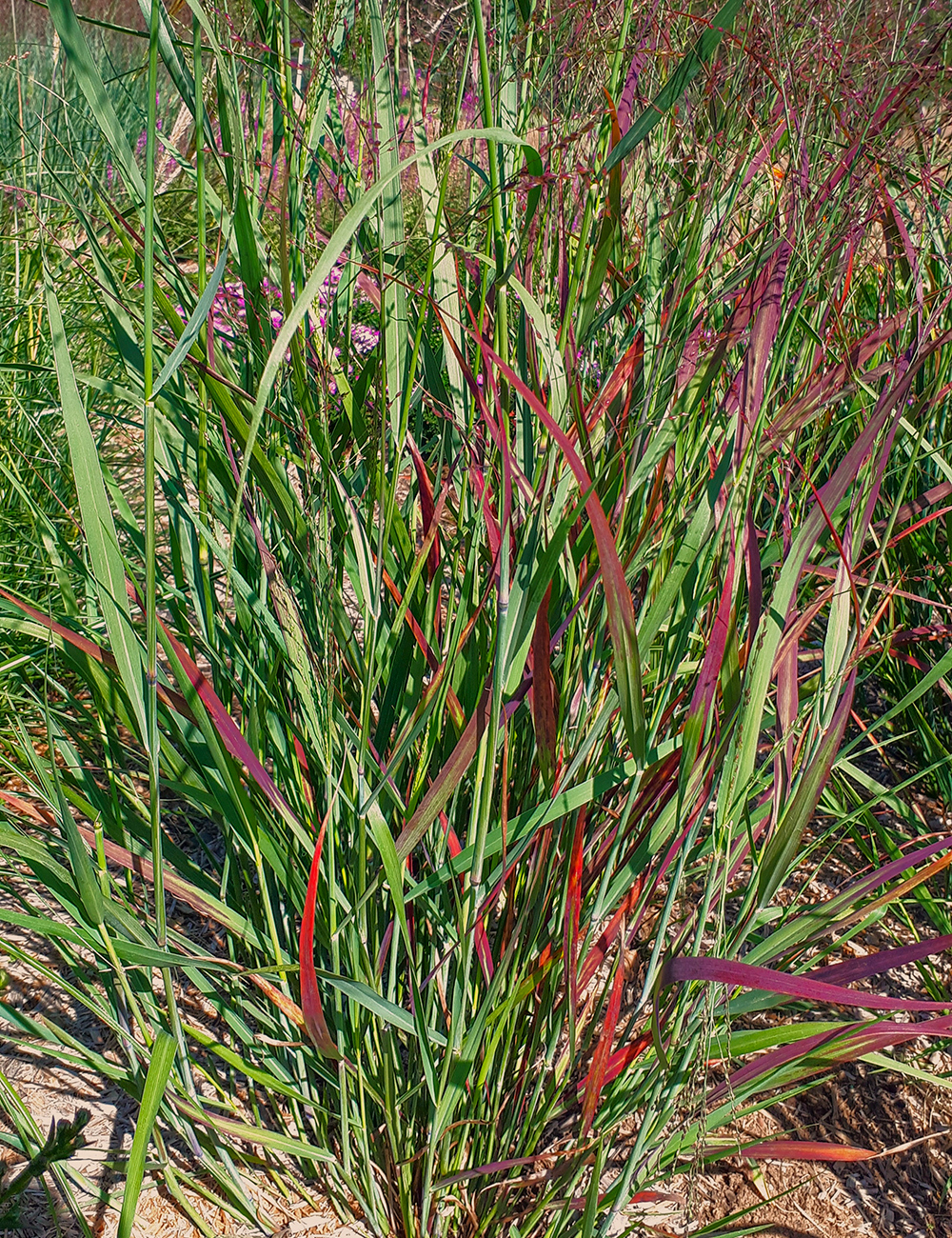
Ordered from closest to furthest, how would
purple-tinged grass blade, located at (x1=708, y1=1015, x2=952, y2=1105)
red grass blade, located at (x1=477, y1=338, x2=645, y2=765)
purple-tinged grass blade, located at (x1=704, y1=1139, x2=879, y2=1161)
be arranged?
red grass blade, located at (x1=477, y1=338, x2=645, y2=765)
purple-tinged grass blade, located at (x1=708, y1=1015, x2=952, y2=1105)
purple-tinged grass blade, located at (x1=704, y1=1139, x2=879, y2=1161)

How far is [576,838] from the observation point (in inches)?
32.2

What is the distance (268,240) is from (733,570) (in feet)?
1.78

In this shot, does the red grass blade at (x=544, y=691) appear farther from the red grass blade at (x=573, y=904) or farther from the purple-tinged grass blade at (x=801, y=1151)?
the purple-tinged grass blade at (x=801, y=1151)

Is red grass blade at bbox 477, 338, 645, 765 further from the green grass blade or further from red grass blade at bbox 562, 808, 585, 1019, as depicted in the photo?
the green grass blade

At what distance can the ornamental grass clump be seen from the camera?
28.8 inches

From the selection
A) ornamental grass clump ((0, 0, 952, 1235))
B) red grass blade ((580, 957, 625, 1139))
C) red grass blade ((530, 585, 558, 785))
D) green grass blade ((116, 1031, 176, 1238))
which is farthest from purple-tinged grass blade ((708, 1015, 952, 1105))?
green grass blade ((116, 1031, 176, 1238))

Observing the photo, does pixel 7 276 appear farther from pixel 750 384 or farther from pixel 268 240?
pixel 750 384

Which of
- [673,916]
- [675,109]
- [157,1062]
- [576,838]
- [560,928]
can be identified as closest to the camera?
[157,1062]

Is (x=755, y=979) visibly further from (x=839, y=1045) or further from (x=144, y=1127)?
(x=144, y=1127)

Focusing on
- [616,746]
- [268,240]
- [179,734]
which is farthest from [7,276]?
[616,746]

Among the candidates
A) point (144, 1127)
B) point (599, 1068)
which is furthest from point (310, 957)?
point (599, 1068)

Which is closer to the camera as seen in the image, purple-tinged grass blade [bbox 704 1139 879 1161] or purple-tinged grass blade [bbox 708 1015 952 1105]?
purple-tinged grass blade [bbox 708 1015 952 1105]

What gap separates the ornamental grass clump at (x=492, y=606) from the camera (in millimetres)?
732

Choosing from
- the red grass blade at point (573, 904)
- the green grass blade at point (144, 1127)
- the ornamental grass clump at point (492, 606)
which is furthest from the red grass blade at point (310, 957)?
the red grass blade at point (573, 904)
